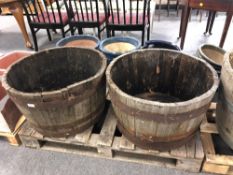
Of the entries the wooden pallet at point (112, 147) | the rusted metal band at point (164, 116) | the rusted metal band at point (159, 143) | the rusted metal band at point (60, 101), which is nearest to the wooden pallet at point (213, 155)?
the wooden pallet at point (112, 147)

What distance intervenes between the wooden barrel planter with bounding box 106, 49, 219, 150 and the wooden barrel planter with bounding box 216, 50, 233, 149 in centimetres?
8

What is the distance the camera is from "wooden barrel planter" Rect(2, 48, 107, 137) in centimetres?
129

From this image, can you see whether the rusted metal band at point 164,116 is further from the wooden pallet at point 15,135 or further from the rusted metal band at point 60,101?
the wooden pallet at point 15,135

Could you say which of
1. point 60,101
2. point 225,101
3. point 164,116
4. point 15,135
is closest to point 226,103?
point 225,101

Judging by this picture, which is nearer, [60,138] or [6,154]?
[60,138]

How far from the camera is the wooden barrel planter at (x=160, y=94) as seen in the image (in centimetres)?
116

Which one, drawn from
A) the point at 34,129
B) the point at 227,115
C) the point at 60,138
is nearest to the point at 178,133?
the point at 227,115

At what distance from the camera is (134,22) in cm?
268

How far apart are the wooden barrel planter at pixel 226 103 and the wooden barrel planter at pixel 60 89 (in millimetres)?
823

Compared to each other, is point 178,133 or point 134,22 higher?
point 134,22

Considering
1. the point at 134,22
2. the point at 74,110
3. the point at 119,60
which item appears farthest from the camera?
the point at 134,22

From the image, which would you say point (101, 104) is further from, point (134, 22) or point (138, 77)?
point (134, 22)

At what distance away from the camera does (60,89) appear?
1368 millimetres

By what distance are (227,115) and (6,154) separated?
5.83 ft
